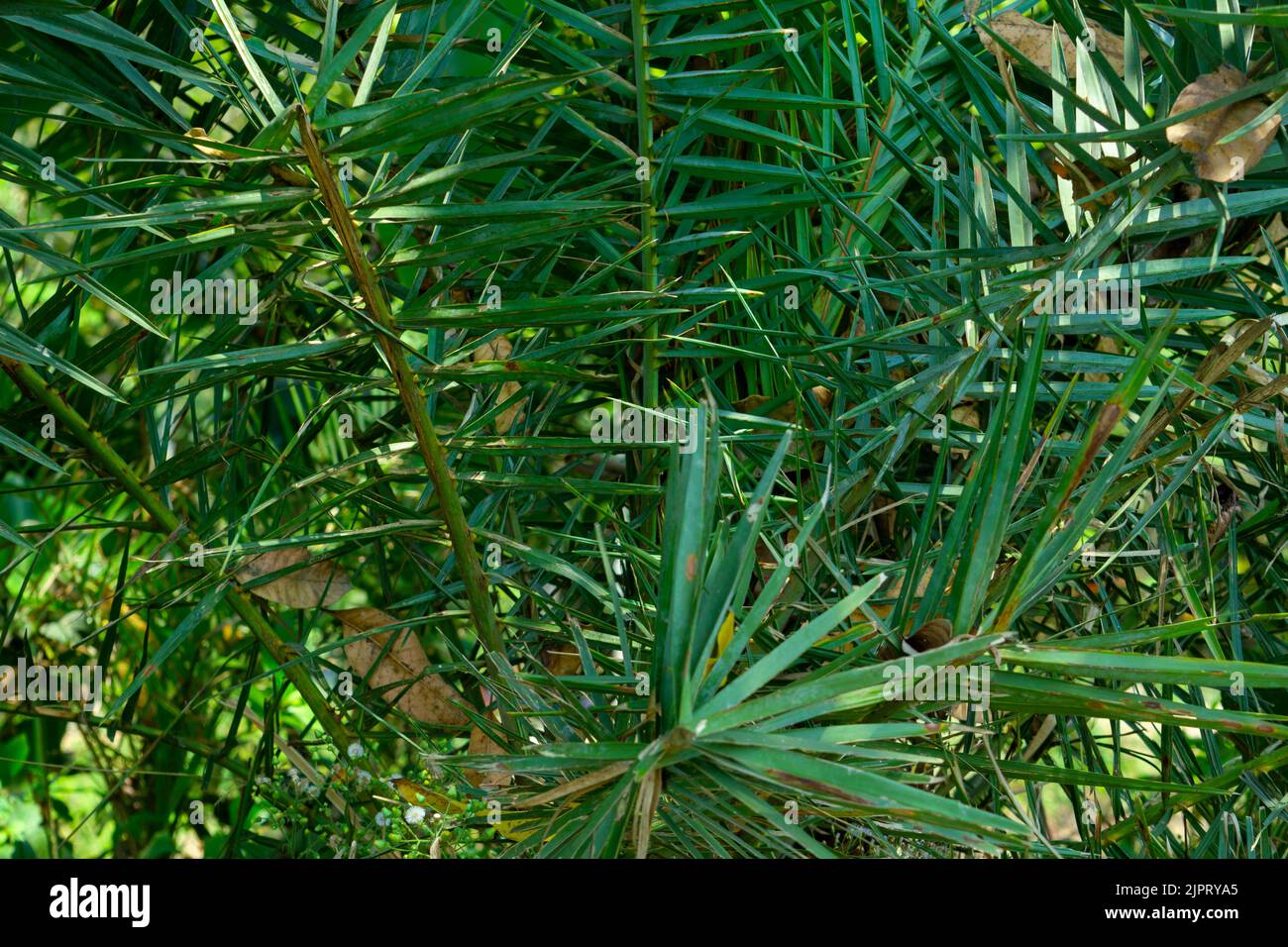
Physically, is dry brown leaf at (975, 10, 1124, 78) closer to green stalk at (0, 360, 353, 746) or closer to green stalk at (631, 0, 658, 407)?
green stalk at (631, 0, 658, 407)

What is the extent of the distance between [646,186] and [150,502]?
1.34 ft

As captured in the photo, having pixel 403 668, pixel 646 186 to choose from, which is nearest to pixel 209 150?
pixel 646 186

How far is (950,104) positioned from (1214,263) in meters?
0.42

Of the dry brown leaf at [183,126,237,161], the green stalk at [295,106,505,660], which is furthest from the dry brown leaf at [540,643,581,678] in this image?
the dry brown leaf at [183,126,237,161]

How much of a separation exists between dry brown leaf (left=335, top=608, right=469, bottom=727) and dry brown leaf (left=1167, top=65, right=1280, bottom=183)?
0.54 m

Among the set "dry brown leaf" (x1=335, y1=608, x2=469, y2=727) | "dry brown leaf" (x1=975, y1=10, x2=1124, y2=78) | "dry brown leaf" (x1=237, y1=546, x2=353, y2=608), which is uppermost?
"dry brown leaf" (x1=975, y1=10, x2=1124, y2=78)

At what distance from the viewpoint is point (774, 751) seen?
0.36 meters

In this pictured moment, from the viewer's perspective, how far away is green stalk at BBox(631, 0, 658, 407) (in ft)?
2.37

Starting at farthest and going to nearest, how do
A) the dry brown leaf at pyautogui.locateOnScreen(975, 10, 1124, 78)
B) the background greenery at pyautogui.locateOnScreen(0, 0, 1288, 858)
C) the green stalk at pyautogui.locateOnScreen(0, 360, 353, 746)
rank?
the green stalk at pyautogui.locateOnScreen(0, 360, 353, 746), the dry brown leaf at pyautogui.locateOnScreen(975, 10, 1124, 78), the background greenery at pyautogui.locateOnScreen(0, 0, 1288, 858)

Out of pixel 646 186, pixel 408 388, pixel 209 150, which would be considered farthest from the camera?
pixel 646 186

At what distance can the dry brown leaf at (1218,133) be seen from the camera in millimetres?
471

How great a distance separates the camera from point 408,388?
54 centimetres

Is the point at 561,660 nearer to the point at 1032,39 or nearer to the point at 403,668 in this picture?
the point at 403,668

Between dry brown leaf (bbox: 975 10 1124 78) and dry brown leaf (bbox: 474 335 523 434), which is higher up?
dry brown leaf (bbox: 975 10 1124 78)
